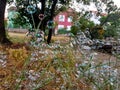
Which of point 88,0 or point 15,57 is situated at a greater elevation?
point 88,0

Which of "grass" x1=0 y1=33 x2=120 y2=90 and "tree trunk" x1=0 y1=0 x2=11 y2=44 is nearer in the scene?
"grass" x1=0 y1=33 x2=120 y2=90

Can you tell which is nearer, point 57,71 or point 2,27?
point 57,71

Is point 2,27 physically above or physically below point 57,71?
above

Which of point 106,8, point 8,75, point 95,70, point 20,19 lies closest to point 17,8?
point 20,19

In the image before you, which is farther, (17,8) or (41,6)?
(17,8)

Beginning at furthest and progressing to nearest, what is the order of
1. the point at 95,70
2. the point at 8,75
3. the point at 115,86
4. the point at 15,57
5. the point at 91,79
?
the point at 15,57 → the point at 8,75 → the point at 95,70 → the point at 91,79 → the point at 115,86

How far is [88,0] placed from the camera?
59.6ft

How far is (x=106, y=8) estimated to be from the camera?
19062mm

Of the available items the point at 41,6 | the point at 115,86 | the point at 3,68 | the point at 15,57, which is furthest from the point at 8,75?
the point at 41,6

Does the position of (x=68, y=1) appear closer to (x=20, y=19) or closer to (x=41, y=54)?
(x=20, y=19)

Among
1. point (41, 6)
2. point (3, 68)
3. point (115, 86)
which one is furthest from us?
point (41, 6)

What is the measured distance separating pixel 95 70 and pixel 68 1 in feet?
50.2

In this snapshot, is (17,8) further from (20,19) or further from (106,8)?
(106,8)

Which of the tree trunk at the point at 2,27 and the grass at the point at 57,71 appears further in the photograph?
the tree trunk at the point at 2,27
